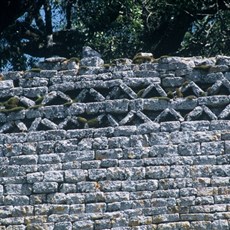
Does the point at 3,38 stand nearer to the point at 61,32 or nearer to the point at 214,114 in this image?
the point at 61,32

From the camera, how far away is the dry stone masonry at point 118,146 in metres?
10.7

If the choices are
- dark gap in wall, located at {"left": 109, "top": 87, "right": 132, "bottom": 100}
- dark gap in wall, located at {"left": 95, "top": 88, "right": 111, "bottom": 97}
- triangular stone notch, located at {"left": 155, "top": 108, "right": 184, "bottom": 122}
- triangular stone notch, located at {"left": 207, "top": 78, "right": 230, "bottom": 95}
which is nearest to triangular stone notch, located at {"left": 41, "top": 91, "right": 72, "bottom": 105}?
dark gap in wall, located at {"left": 95, "top": 88, "right": 111, "bottom": 97}

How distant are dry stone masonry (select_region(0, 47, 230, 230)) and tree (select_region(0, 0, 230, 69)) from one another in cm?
670

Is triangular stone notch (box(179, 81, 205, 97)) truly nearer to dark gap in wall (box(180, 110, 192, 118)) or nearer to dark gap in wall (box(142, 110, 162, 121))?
dark gap in wall (box(180, 110, 192, 118))

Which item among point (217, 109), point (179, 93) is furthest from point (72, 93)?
point (217, 109)

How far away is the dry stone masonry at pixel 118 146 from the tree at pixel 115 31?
6.70 metres

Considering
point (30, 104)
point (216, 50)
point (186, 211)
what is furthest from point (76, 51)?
point (186, 211)

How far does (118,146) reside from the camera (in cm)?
1102

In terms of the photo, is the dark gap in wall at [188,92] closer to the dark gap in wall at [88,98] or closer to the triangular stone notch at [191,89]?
the triangular stone notch at [191,89]

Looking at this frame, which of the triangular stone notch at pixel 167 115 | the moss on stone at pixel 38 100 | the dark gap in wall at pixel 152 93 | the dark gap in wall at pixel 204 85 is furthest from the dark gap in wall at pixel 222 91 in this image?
the moss on stone at pixel 38 100

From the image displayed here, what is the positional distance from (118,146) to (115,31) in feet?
27.2

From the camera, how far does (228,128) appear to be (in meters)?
10.8

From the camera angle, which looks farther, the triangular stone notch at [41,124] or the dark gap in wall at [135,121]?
the triangular stone notch at [41,124]

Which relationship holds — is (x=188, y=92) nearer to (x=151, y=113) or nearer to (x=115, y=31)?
(x=151, y=113)
